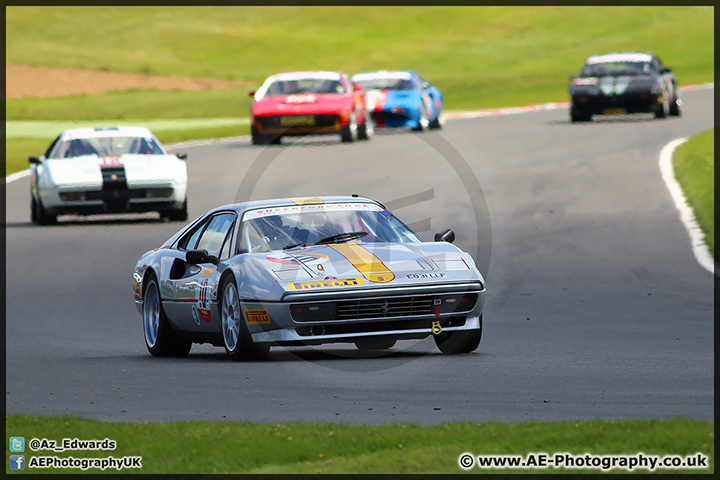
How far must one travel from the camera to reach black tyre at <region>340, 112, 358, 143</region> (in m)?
29.1

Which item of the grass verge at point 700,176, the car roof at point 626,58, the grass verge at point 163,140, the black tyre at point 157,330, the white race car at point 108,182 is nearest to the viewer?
the black tyre at point 157,330

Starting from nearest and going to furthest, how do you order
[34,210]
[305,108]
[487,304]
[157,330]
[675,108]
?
[157,330], [487,304], [34,210], [305,108], [675,108]

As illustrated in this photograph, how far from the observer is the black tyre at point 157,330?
11.0 meters

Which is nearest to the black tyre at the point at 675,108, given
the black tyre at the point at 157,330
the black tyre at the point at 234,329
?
the black tyre at the point at 157,330

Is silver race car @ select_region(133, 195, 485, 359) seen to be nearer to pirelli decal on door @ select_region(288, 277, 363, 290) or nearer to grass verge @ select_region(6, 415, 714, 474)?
pirelli decal on door @ select_region(288, 277, 363, 290)

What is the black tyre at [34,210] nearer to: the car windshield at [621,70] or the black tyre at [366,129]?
the black tyre at [366,129]

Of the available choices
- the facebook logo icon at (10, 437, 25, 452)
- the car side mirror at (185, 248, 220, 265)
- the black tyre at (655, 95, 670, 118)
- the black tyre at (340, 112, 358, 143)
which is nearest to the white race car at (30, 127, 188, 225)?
the black tyre at (340, 112, 358, 143)

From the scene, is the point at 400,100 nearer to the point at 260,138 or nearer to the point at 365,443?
the point at 260,138

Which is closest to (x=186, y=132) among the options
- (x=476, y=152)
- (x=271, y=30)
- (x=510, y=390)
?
(x=476, y=152)

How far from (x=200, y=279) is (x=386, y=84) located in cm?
2123

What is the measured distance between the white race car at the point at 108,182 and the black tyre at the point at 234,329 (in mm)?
10343

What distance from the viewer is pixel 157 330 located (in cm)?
1112

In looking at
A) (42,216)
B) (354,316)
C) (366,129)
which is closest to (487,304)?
(354,316)

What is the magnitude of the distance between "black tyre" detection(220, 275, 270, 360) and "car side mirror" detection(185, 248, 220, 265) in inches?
9.7
